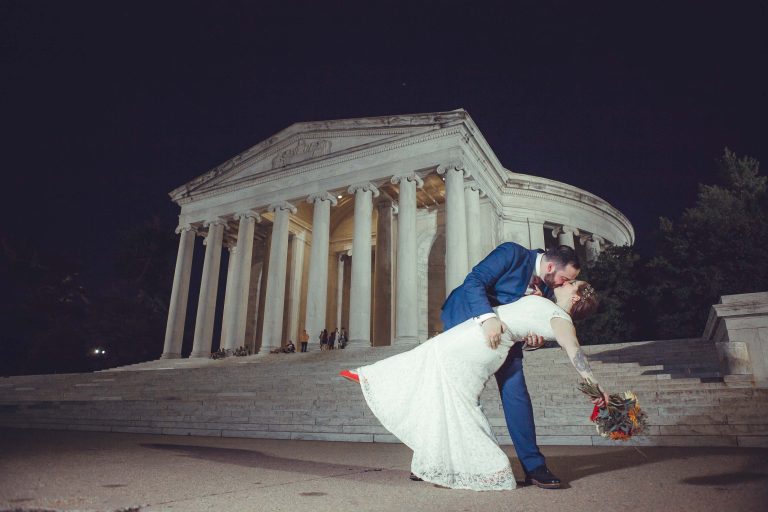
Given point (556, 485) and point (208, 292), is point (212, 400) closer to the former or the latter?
point (556, 485)

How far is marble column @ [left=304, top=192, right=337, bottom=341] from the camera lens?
959 inches

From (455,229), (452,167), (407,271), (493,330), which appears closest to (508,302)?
(493,330)

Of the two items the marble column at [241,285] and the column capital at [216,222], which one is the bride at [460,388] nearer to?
the marble column at [241,285]

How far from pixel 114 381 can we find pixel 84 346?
87.4 ft

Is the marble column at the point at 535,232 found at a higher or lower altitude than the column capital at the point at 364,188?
lower

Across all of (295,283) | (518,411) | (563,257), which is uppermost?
(295,283)

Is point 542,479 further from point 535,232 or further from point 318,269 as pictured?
point 535,232

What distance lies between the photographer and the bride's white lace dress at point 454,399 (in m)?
3.86

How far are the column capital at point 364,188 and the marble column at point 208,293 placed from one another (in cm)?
1044

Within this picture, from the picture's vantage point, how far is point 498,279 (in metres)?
4.46

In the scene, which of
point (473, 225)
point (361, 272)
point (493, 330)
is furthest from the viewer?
point (361, 272)

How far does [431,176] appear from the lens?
1038 inches

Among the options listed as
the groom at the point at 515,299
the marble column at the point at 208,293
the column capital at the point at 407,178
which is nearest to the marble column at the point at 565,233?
the column capital at the point at 407,178

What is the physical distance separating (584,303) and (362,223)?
68.9ft
